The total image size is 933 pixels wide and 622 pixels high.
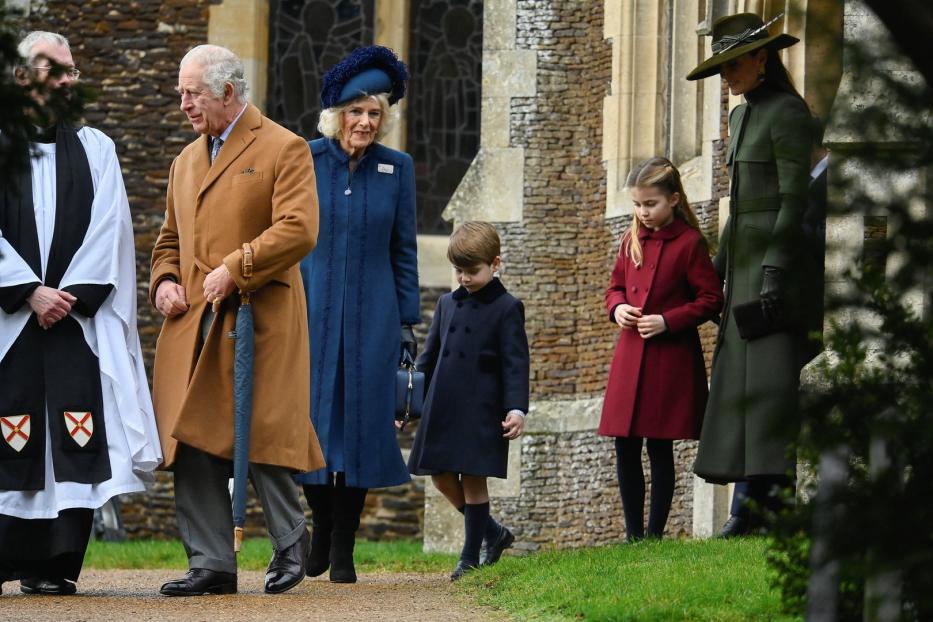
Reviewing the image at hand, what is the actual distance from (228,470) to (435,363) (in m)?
1.65

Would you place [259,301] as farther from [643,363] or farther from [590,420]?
[590,420]

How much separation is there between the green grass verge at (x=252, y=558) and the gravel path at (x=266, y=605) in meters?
3.33

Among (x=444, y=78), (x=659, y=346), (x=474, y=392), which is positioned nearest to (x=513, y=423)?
(x=474, y=392)

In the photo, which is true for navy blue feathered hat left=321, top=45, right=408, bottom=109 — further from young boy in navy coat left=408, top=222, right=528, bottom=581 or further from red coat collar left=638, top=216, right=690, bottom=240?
red coat collar left=638, top=216, right=690, bottom=240

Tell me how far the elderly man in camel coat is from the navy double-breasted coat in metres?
1.01

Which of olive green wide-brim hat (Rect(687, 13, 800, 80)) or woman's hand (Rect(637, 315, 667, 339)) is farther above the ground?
olive green wide-brim hat (Rect(687, 13, 800, 80))

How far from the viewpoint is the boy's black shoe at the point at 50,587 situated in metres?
7.45

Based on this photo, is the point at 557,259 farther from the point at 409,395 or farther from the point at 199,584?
the point at 199,584

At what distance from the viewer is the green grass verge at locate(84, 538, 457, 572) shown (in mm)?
11674

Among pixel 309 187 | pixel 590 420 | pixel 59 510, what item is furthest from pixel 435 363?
pixel 590 420

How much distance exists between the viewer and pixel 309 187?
7516 millimetres

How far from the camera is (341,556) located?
27.0ft

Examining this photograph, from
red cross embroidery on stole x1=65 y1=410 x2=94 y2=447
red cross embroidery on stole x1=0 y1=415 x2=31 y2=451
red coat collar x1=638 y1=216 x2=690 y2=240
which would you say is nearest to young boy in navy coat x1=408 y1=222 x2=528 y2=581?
red coat collar x1=638 y1=216 x2=690 y2=240

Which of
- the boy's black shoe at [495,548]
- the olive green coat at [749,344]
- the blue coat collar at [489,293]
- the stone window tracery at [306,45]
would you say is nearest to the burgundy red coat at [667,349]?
the olive green coat at [749,344]
